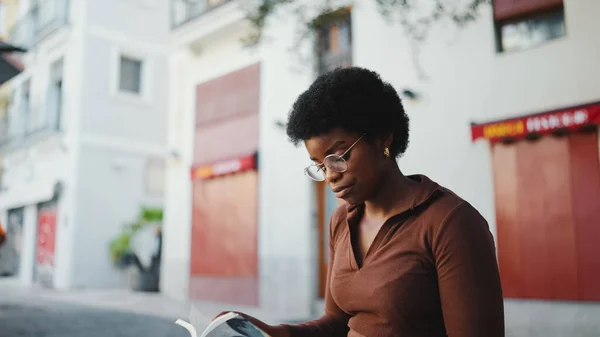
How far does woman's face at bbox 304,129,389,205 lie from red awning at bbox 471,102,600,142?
18.7 feet

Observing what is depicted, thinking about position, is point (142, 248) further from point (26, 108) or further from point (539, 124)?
point (539, 124)

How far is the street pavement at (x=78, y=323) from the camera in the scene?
7043 mm

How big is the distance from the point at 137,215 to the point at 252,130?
757cm

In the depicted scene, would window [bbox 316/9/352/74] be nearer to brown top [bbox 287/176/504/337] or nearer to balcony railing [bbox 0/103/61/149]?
brown top [bbox 287/176/504/337]

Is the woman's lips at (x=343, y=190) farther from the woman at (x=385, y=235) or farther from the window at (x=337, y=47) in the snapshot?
the window at (x=337, y=47)

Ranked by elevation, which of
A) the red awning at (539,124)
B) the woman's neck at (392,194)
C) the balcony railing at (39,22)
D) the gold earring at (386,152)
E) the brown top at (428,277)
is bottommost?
the brown top at (428,277)

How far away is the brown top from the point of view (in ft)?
4.29

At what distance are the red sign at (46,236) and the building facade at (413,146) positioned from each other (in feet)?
19.5

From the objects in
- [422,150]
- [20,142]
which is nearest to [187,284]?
[422,150]

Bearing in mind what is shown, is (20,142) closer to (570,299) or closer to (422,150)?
(422,150)

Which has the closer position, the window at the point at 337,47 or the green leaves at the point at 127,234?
the window at the point at 337,47

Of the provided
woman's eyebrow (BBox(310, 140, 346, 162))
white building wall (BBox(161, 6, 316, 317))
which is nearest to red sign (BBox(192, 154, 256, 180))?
white building wall (BBox(161, 6, 316, 317))

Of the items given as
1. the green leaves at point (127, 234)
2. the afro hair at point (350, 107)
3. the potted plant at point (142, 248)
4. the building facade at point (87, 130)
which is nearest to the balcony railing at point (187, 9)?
the building facade at point (87, 130)

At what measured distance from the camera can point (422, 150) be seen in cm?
801
